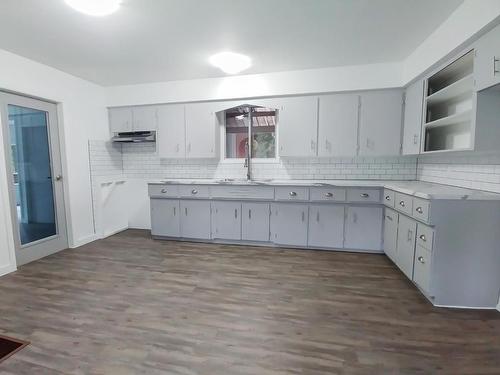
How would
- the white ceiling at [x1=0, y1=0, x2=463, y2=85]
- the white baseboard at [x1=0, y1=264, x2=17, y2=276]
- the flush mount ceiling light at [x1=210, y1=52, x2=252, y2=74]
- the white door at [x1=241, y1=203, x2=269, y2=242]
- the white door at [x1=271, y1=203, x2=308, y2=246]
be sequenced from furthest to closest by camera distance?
1. the white door at [x1=241, y1=203, x2=269, y2=242]
2. the white door at [x1=271, y1=203, x2=308, y2=246]
3. the flush mount ceiling light at [x1=210, y1=52, x2=252, y2=74]
4. the white baseboard at [x1=0, y1=264, x2=17, y2=276]
5. the white ceiling at [x1=0, y1=0, x2=463, y2=85]

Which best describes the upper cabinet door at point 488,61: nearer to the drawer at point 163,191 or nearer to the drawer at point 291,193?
the drawer at point 291,193

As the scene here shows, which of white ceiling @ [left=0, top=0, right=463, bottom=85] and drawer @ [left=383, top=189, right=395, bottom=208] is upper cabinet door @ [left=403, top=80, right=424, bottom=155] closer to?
white ceiling @ [left=0, top=0, right=463, bottom=85]

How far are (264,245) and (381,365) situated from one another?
240 cm

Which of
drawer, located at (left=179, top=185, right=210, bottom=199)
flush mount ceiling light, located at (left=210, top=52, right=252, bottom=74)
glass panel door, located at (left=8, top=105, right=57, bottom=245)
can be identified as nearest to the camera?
flush mount ceiling light, located at (left=210, top=52, right=252, bottom=74)

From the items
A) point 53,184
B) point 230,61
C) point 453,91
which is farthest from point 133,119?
point 453,91

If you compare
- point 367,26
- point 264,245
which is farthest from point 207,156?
point 367,26

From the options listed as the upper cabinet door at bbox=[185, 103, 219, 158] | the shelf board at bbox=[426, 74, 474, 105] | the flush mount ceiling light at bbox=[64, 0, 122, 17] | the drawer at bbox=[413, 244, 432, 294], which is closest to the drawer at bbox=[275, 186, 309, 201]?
the upper cabinet door at bbox=[185, 103, 219, 158]

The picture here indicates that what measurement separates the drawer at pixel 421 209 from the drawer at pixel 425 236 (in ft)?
0.28

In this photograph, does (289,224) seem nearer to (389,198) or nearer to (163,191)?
(389,198)

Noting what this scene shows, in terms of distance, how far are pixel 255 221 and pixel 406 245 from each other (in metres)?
1.94

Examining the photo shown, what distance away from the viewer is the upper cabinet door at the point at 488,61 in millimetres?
1880

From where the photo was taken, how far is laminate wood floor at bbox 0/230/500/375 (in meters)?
1.65

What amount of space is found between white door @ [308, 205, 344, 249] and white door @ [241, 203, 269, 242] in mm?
646

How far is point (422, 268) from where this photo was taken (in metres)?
2.41
